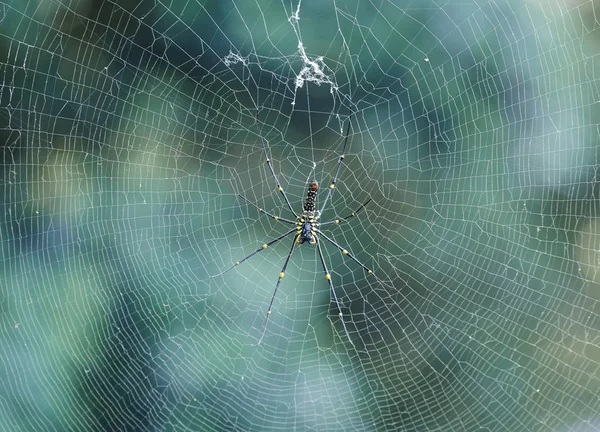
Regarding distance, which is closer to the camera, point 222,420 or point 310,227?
point 310,227

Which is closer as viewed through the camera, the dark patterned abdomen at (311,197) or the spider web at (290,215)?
the dark patterned abdomen at (311,197)

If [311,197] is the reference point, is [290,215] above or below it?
below

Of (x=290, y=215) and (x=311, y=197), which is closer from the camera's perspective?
(x=311, y=197)

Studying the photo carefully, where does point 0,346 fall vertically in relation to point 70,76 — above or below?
below

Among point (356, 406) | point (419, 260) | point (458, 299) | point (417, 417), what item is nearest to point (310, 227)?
point (419, 260)

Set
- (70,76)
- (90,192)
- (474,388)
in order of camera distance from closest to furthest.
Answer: (70,76)
(90,192)
(474,388)

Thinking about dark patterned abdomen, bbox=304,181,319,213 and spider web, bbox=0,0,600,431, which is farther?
spider web, bbox=0,0,600,431

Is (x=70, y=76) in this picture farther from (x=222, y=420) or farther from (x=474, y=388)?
(x=474, y=388)

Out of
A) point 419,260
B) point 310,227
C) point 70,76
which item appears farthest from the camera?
point 419,260
